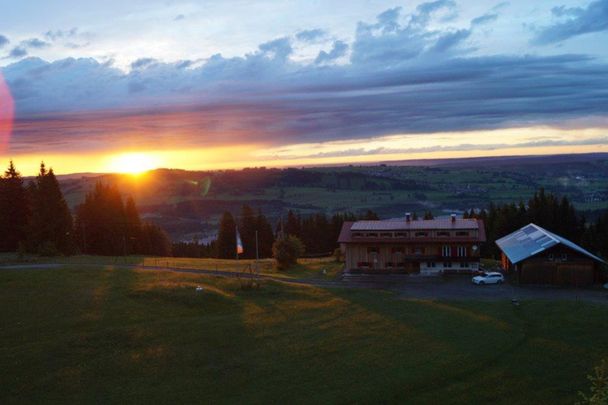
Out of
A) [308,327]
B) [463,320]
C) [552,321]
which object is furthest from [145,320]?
[552,321]

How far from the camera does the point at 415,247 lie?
208ft

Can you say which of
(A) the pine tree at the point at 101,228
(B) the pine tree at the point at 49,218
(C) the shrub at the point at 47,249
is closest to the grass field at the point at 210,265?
(C) the shrub at the point at 47,249

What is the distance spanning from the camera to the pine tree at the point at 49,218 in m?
75.4

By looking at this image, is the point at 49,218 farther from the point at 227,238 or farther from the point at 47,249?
the point at 227,238

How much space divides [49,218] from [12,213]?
8496 millimetres

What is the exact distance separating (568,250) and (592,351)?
931 inches

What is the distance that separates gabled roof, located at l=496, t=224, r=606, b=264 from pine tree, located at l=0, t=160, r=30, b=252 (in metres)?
63.3

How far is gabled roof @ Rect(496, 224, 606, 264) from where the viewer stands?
175ft

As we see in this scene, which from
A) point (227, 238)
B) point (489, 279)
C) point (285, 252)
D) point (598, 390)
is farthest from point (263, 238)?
point (598, 390)

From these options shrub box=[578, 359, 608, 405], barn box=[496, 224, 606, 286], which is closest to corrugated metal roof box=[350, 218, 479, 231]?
barn box=[496, 224, 606, 286]

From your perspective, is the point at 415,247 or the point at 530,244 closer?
the point at 530,244

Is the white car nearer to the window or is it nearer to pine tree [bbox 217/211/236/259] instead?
the window

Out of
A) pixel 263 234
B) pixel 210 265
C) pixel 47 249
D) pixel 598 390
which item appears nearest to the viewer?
pixel 598 390

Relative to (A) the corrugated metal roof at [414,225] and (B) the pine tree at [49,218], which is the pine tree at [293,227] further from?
(B) the pine tree at [49,218]
